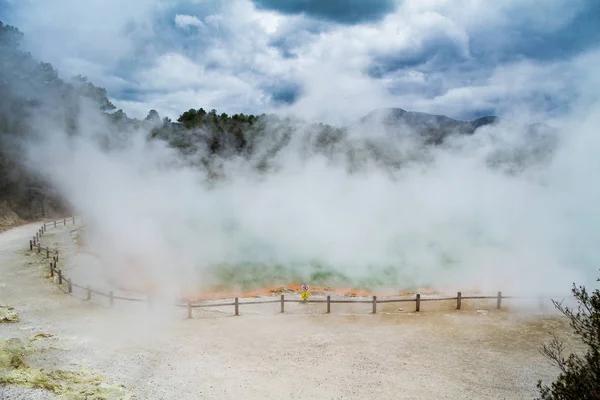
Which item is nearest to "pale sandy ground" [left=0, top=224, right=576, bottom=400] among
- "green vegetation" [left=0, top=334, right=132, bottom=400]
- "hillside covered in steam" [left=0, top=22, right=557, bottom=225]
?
"green vegetation" [left=0, top=334, right=132, bottom=400]

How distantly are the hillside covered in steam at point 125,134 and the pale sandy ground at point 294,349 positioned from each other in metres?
13.6

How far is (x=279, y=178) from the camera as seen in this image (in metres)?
22.1

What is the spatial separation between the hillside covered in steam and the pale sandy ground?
1360cm

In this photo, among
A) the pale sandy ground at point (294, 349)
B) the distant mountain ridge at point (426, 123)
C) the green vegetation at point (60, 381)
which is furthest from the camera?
the distant mountain ridge at point (426, 123)

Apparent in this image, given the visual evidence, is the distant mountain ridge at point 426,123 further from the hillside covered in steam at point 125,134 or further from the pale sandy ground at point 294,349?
the pale sandy ground at point 294,349

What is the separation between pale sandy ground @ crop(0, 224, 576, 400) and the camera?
20.0ft

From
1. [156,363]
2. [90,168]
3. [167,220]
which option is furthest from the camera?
[90,168]

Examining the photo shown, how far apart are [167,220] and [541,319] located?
15273 mm

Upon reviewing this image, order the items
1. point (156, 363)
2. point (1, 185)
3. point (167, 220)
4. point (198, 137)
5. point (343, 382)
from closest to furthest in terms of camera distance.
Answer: point (343, 382) < point (156, 363) < point (167, 220) < point (1, 185) < point (198, 137)

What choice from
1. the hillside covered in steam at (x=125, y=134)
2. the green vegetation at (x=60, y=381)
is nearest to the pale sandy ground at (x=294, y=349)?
the green vegetation at (x=60, y=381)

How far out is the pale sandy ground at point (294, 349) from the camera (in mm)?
6102

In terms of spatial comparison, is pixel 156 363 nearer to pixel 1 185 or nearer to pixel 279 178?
pixel 279 178

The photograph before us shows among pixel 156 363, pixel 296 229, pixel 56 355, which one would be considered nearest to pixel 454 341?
pixel 156 363

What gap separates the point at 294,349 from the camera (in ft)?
24.5
